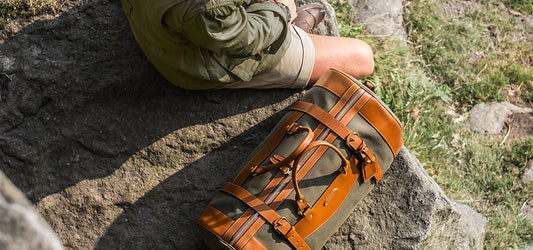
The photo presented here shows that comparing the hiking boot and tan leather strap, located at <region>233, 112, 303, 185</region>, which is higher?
the hiking boot

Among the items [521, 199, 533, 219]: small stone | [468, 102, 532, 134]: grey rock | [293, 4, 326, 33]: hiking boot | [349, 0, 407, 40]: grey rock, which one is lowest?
[521, 199, 533, 219]: small stone

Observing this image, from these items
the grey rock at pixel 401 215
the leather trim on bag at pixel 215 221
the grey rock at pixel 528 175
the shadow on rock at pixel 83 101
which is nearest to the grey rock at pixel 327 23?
the shadow on rock at pixel 83 101

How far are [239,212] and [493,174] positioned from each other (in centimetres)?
276

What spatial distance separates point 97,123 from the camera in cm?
281

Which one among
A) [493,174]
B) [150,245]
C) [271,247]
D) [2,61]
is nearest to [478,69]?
[493,174]

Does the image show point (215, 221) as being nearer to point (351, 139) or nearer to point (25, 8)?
point (351, 139)

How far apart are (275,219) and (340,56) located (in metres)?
1.21

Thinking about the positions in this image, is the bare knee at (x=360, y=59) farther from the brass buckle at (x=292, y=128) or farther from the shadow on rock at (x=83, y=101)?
the brass buckle at (x=292, y=128)

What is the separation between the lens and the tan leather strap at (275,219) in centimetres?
234

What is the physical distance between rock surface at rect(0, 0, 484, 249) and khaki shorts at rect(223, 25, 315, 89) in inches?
7.1

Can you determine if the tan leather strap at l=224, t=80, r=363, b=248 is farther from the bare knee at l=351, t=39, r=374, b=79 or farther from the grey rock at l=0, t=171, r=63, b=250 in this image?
the grey rock at l=0, t=171, r=63, b=250

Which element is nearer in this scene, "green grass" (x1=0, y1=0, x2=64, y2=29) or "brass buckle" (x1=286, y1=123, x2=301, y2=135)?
"brass buckle" (x1=286, y1=123, x2=301, y2=135)

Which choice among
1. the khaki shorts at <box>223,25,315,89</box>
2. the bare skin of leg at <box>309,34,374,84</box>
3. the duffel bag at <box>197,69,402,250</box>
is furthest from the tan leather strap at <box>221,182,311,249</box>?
the bare skin of leg at <box>309,34,374,84</box>

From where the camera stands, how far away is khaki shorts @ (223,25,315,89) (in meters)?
2.72
